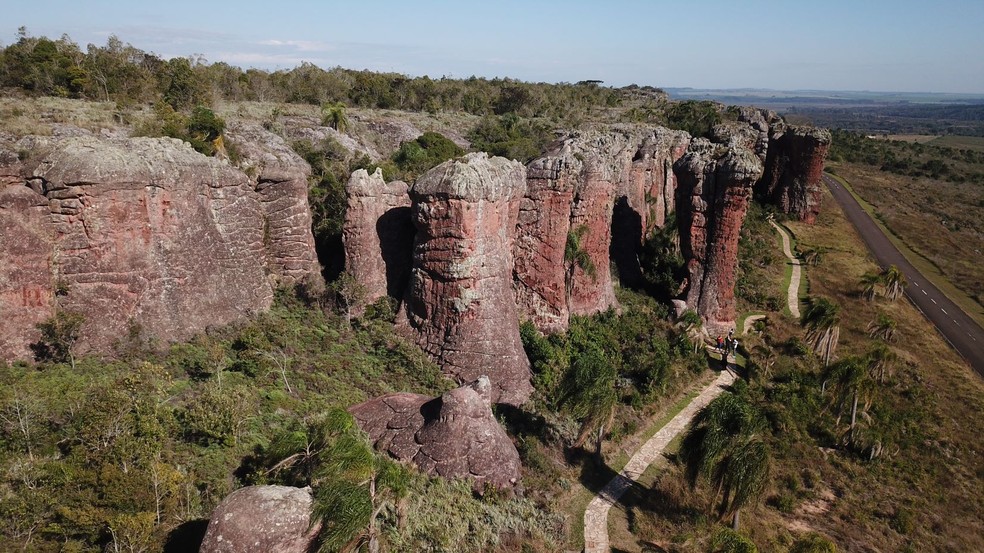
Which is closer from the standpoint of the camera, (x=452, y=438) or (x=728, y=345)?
(x=452, y=438)

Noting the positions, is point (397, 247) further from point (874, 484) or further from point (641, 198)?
point (641, 198)

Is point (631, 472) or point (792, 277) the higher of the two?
point (792, 277)

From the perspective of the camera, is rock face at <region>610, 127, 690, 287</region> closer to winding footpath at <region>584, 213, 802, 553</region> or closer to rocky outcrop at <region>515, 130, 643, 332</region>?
rocky outcrop at <region>515, 130, 643, 332</region>

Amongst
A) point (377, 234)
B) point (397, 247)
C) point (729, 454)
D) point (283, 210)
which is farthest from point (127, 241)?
point (729, 454)

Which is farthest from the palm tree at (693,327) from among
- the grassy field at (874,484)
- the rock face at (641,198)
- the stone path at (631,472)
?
the rock face at (641,198)

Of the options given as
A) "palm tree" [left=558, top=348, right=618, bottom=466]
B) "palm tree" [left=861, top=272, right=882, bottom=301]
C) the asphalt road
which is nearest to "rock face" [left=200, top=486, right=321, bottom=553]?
"palm tree" [left=558, top=348, right=618, bottom=466]

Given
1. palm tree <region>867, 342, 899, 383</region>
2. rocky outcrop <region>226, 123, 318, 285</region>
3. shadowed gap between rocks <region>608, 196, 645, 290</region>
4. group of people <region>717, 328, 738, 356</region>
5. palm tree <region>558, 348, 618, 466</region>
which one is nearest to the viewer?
palm tree <region>558, 348, 618, 466</region>
